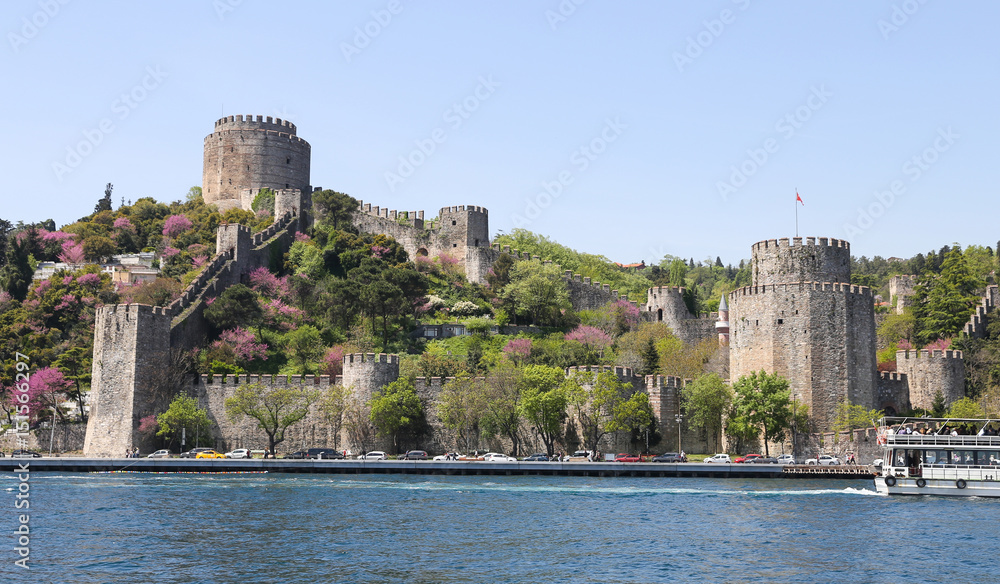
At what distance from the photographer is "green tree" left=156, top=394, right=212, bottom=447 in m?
64.6

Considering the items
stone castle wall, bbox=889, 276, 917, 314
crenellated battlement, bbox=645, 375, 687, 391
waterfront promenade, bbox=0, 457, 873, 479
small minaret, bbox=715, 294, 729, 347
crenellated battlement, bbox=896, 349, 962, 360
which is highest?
stone castle wall, bbox=889, 276, 917, 314

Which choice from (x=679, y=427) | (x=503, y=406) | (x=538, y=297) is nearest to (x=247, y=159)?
(x=538, y=297)

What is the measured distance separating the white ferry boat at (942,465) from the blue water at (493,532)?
1088 millimetres

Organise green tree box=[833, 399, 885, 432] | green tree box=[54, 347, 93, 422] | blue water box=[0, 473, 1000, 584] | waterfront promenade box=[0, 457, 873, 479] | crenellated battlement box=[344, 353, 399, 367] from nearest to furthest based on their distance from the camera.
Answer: blue water box=[0, 473, 1000, 584], waterfront promenade box=[0, 457, 873, 479], green tree box=[833, 399, 885, 432], crenellated battlement box=[344, 353, 399, 367], green tree box=[54, 347, 93, 422]

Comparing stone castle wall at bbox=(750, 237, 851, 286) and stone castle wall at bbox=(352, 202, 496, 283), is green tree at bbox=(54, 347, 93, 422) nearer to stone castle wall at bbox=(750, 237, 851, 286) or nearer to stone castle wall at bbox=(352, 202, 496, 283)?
stone castle wall at bbox=(352, 202, 496, 283)

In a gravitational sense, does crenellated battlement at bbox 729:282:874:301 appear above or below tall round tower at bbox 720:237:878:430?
above

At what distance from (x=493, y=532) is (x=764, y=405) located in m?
27.1

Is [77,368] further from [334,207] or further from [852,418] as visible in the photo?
[852,418]

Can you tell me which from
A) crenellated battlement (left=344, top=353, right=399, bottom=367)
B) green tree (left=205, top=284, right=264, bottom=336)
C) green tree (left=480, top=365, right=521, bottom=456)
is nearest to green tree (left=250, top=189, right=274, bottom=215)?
green tree (left=205, top=284, right=264, bottom=336)

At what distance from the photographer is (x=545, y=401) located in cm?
6178

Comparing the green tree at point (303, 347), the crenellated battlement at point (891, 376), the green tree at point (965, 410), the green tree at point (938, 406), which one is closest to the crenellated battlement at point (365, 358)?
the green tree at point (303, 347)

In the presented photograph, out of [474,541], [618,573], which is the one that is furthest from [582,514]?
[618,573]

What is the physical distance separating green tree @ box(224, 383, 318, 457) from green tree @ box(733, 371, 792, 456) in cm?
2490

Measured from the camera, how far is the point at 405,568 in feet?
108
